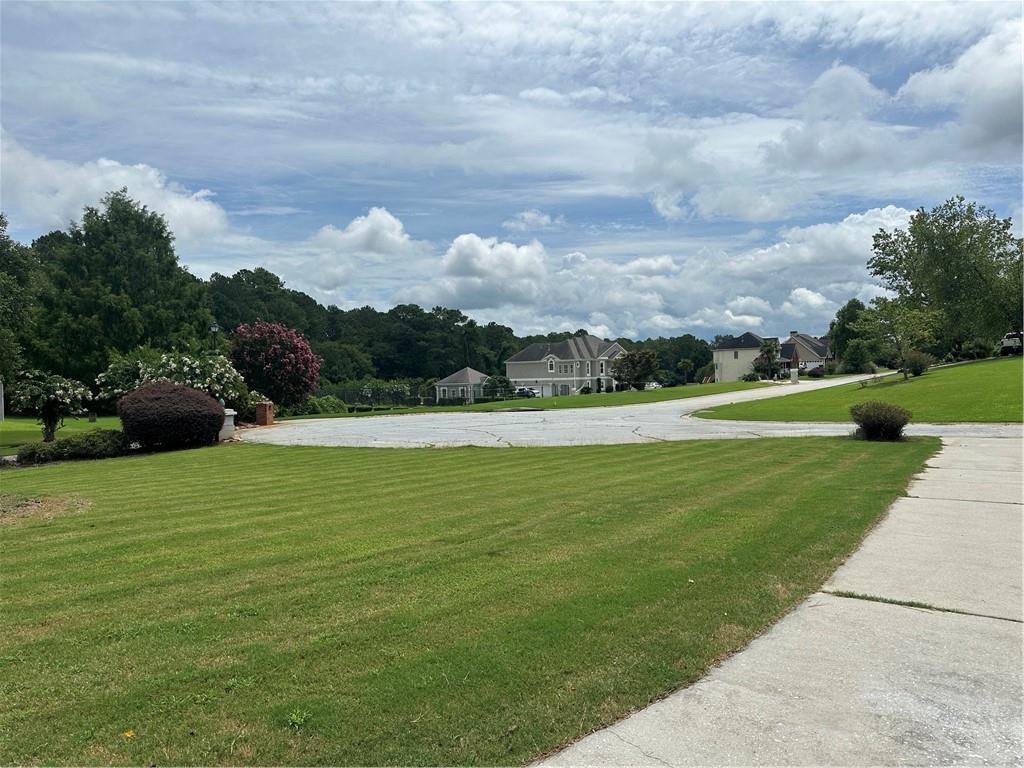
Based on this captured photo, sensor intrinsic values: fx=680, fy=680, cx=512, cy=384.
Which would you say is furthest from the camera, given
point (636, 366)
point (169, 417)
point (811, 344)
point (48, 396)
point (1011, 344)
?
point (811, 344)

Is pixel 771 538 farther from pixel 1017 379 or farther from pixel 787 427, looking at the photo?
pixel 1017 379

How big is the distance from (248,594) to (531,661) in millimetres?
2406

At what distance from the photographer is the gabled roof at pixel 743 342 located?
96.5 meters

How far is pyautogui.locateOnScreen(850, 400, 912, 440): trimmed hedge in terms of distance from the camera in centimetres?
1714

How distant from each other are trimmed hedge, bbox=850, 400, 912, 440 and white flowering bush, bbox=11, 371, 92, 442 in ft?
72.6

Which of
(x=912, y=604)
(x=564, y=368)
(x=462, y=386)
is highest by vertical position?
(x=564, y=368)

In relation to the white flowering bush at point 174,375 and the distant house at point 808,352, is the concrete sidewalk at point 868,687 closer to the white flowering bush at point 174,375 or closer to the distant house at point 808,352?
the white flowering bush at point 174,375

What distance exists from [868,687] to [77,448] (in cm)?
1994

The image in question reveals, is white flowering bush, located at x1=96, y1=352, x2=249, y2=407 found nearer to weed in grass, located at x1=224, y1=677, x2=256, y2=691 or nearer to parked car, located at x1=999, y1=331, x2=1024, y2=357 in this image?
weed in grass, located at x1=224, y1=677, x2=256, y2=691

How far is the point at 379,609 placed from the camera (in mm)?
4766

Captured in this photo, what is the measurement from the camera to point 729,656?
13.6 ft

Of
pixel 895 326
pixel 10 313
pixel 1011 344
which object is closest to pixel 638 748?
pixel 10 313

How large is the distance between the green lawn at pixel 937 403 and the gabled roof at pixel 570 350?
57.2 m

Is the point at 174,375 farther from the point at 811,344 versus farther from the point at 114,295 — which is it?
the point at 811,344
